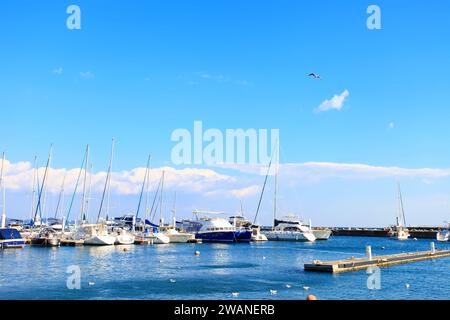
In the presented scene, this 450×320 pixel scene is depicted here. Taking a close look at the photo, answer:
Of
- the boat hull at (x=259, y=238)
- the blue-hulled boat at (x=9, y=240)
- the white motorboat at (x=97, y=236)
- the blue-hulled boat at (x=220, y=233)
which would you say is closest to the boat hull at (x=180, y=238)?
the blue-hulled boat at (x=220, y=233)

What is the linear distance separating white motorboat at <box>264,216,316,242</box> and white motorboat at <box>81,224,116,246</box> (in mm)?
62425

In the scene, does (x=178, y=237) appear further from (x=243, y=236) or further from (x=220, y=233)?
(x=243, y=236)

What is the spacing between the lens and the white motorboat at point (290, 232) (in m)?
150

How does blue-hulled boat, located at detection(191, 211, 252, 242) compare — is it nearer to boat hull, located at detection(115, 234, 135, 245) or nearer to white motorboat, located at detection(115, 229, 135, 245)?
white motorboat, located at detection(115, 229, 135, 245)

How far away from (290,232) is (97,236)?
71380 millimetres

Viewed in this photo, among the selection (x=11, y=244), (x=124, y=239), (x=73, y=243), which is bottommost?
(x=73, y=243)

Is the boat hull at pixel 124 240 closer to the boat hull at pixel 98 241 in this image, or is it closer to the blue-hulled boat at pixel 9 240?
the boat hull at pixel 98 241

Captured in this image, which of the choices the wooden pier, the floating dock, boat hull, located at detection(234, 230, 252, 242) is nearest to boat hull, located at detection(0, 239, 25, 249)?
the floating dock

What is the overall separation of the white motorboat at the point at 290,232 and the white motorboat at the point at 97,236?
205ft

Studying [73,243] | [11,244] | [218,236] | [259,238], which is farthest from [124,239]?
[259,238]

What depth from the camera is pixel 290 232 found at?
498ft
